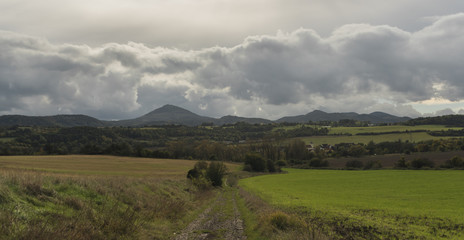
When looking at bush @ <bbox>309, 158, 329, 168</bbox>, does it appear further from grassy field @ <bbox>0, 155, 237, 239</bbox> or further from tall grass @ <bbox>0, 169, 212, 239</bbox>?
tall grass @ <bbox>0, 169, 212, 239</bbox>

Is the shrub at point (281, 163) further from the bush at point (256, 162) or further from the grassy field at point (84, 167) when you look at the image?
the grassy field at point (84, 167)

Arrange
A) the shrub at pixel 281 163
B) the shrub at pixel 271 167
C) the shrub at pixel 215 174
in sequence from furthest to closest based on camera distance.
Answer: the shrub at pixel 281 163, the shrub at pixel 271 167, the shrub at pixel 215 174

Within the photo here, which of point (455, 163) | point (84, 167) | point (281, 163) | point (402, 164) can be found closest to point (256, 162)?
point (281, 163)

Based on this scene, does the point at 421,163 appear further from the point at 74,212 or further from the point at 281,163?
the point at 74,212

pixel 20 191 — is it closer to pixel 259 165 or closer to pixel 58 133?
pixel 259 165

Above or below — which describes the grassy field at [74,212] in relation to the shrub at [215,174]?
above

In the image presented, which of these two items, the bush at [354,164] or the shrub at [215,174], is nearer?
the shrub at [215,174]

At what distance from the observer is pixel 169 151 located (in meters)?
147

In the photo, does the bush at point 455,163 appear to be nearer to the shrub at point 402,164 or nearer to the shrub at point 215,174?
the shrub at point 402,164

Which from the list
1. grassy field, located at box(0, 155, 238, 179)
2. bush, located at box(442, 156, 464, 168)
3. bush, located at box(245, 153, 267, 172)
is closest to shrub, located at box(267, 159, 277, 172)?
bush, located at box(245, 153, 267, 172)

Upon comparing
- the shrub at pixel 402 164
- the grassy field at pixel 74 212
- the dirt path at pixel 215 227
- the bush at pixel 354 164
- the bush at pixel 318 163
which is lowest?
the bush at pixel 318 163

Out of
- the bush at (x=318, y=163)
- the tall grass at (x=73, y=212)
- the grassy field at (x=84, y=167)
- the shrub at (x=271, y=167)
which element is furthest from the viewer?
the shrub at (x=271, y=167)

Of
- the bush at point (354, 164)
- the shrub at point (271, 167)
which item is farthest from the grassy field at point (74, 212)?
the shrub at point (271, 167)

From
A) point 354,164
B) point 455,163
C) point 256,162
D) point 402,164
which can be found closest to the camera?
point 455,163
